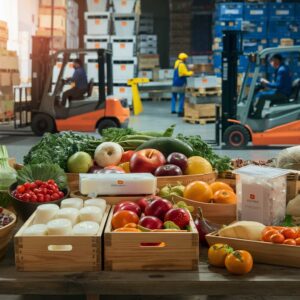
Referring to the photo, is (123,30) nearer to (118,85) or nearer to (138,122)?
(118,85)

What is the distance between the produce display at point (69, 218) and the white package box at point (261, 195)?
69 centimetres

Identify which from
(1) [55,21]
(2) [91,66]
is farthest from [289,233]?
(2) [91,66]

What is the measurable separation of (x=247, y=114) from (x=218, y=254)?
7732 mm

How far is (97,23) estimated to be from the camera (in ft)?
57.6

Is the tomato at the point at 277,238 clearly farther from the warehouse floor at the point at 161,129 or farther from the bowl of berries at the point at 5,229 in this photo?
the warehouse floor at the point at 161,129

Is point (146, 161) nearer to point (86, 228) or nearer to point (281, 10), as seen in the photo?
point (86, 228)

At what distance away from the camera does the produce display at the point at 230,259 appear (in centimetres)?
231

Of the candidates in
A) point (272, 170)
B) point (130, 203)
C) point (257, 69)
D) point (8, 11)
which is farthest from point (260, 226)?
point (8, 11)

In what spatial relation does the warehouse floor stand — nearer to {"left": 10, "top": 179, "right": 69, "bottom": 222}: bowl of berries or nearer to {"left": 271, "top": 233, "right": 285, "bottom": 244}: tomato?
{"left": 10, "top": 179, "right": 69, "bottom": 222}: bowl of berries

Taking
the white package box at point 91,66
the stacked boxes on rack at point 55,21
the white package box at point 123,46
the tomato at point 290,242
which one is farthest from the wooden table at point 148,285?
the white package box at point 123,46

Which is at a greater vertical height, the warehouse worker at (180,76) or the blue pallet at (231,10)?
the blue pallet at (231,10)

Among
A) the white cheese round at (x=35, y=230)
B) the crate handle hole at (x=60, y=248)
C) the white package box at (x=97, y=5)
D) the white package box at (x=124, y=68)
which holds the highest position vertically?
the white package box at (x=97, y=5)

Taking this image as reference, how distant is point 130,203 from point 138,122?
11.7m

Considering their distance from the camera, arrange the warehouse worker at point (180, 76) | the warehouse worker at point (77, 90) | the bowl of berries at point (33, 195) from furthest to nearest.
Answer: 1. the warehouse worker at point (180, 76)
2. the warehouse worker at point (77, 90)
3. the bowl of berries at point (33, 195)
